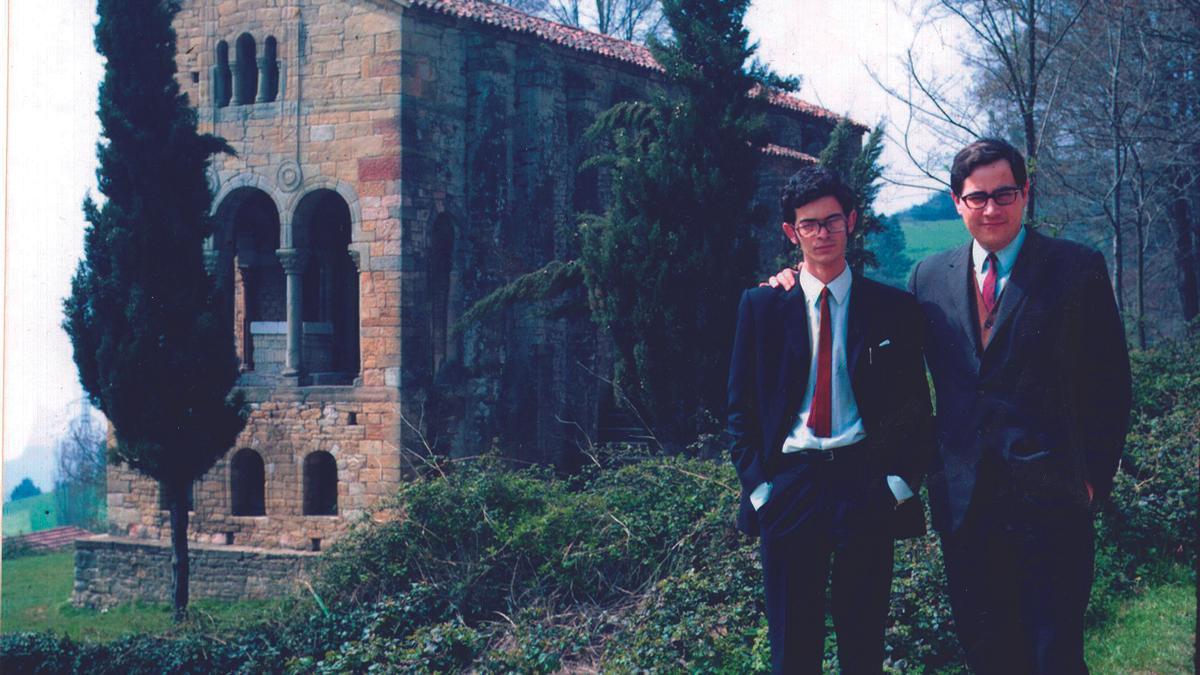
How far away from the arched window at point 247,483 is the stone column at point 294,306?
1.67m

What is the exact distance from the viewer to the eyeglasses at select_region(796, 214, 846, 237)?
12.9 feet

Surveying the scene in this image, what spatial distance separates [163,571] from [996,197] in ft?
56.6

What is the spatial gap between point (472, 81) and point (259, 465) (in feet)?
24.5

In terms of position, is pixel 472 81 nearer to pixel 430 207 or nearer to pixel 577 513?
pixel 430 207

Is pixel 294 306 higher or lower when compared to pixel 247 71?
lower

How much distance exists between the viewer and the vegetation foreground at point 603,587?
22.2 ft

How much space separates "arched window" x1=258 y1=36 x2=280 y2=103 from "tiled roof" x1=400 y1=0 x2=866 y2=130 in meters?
2.72

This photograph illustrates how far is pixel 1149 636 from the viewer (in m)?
6.30

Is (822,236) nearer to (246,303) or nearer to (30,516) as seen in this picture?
(246,303)

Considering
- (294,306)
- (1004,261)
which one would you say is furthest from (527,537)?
(294,306)

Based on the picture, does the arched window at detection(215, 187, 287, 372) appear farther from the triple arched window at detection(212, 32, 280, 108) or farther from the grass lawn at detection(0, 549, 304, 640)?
the grass lawn at detection(0, 549, 304, 640)

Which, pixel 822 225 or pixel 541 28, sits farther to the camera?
pixel 541 28

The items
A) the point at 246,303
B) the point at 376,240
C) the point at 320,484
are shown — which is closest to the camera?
the point at 376,240

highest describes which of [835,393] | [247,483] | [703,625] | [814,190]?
[814,190]
